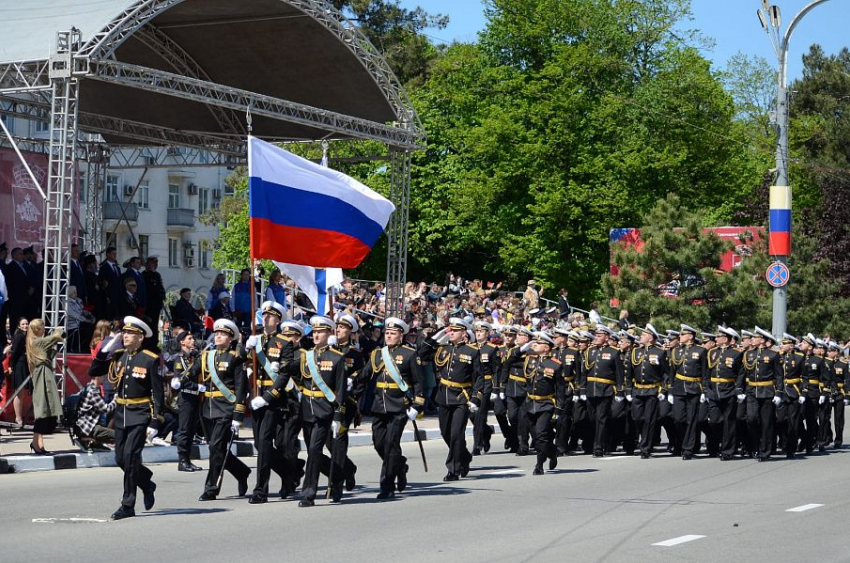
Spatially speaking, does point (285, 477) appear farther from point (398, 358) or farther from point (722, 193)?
point (722, 193)

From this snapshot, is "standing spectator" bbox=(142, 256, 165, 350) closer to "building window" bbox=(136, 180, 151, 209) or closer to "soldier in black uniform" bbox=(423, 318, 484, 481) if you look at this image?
"soldier in black uniform" bbox=(423, 318, 484, 481)

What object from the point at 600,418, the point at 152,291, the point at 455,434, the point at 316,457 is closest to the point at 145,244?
the point at 152,291

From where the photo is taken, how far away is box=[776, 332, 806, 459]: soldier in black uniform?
1938 cm

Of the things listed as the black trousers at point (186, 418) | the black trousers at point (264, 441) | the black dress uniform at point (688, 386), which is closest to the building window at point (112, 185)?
the black dress uniform at point (688, 386)

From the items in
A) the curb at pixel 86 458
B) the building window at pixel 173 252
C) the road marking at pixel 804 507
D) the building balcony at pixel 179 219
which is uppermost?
the building balcony at pixel 179 219

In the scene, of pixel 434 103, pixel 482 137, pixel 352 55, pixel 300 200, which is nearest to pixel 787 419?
pixel 300 200

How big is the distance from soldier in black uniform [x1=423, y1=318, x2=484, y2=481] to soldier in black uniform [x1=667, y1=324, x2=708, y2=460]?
422 centimetres

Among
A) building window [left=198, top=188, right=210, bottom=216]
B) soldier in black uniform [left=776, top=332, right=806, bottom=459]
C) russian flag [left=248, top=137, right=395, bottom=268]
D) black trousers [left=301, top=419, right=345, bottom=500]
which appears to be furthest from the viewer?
building window [left=198, top=188, right=210, bottom=216]

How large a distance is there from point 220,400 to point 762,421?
9.39 m

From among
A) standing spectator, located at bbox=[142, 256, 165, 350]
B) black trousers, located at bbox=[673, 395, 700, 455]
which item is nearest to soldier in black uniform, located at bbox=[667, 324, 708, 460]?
black trousers, located at bbox=[673, 395, 700, 455]

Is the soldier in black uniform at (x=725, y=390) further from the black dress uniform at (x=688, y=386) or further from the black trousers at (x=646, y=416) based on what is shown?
the black trousers at (x=646, y=416)

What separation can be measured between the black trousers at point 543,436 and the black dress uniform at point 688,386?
328cm

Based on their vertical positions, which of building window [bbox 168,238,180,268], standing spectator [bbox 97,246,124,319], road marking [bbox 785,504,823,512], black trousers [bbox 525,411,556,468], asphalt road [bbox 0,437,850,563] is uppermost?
building window [bbox 168,238,180,268]

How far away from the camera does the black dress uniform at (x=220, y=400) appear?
12.5m
